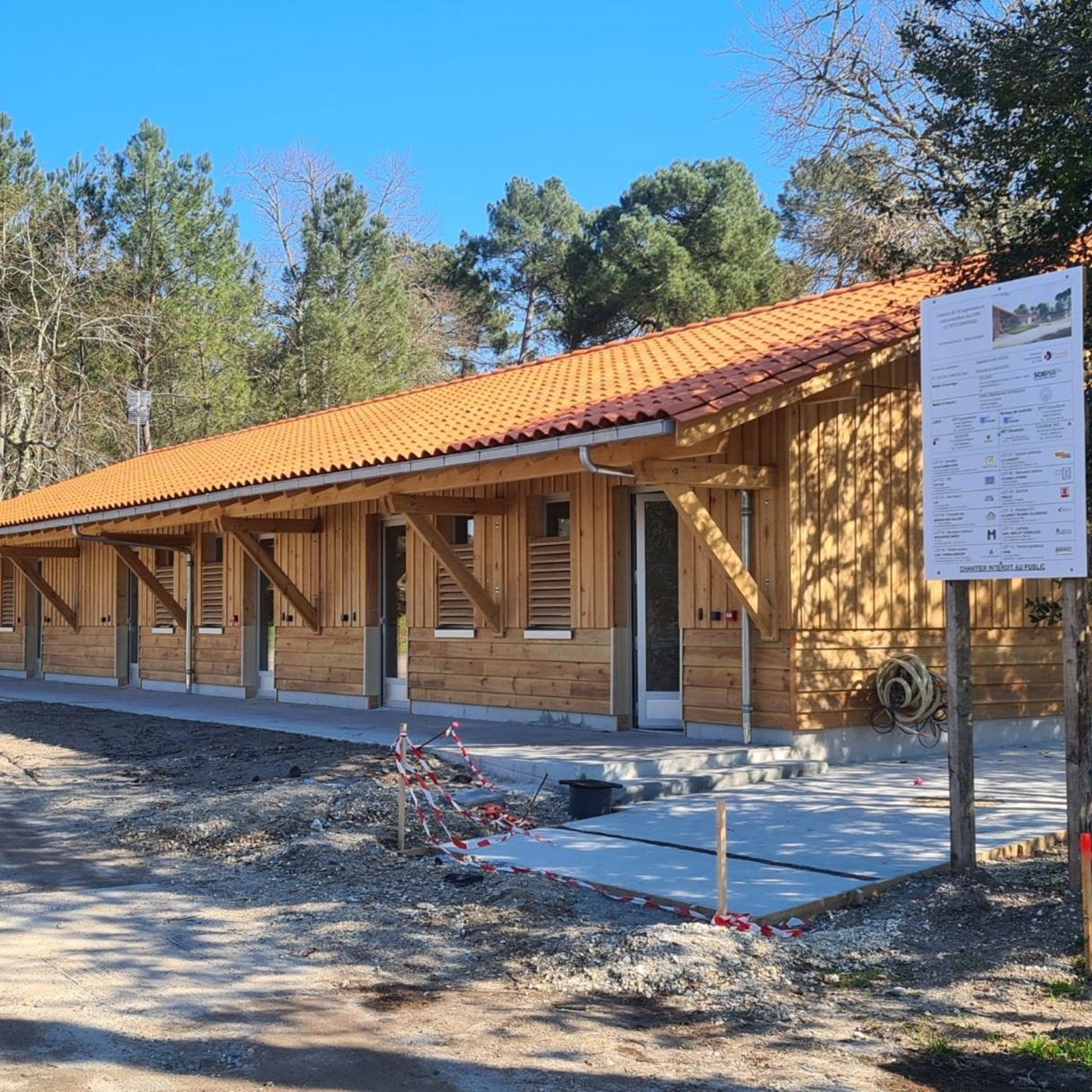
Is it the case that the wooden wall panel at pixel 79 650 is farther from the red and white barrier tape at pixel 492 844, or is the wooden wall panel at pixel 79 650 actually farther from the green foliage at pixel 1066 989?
the green foliage at pixel 1066 989

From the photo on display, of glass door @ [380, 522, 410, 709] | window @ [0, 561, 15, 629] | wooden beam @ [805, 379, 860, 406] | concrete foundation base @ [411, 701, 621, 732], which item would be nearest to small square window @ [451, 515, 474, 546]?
glass door @ [380, 522, 410, 709]

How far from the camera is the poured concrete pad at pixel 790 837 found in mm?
7191

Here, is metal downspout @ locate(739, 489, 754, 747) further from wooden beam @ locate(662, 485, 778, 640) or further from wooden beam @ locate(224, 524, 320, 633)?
wooden beam @ locate(224, 524, 320, 633)

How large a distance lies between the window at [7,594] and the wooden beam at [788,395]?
2098 centimetres

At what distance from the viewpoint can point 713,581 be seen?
12.4 meters

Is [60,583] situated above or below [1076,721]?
above

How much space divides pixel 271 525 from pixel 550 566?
501 cm

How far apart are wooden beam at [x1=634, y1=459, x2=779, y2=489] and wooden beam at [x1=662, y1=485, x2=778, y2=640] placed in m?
0.11

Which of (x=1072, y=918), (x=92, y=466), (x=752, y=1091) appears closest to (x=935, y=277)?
(x=1072, y=918)

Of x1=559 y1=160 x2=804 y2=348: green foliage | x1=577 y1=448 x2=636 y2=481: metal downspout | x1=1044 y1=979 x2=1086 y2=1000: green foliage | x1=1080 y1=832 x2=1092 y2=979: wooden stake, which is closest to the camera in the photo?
x1=1044 y1=979 x2=1086 y2=1000: green foliage

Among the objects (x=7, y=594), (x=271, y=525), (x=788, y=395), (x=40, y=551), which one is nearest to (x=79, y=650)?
(x=40, y=551)

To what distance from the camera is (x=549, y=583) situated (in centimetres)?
1418

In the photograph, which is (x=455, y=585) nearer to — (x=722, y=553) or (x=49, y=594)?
(x=722, y=553)

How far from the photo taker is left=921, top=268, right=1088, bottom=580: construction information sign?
6.62 meters
